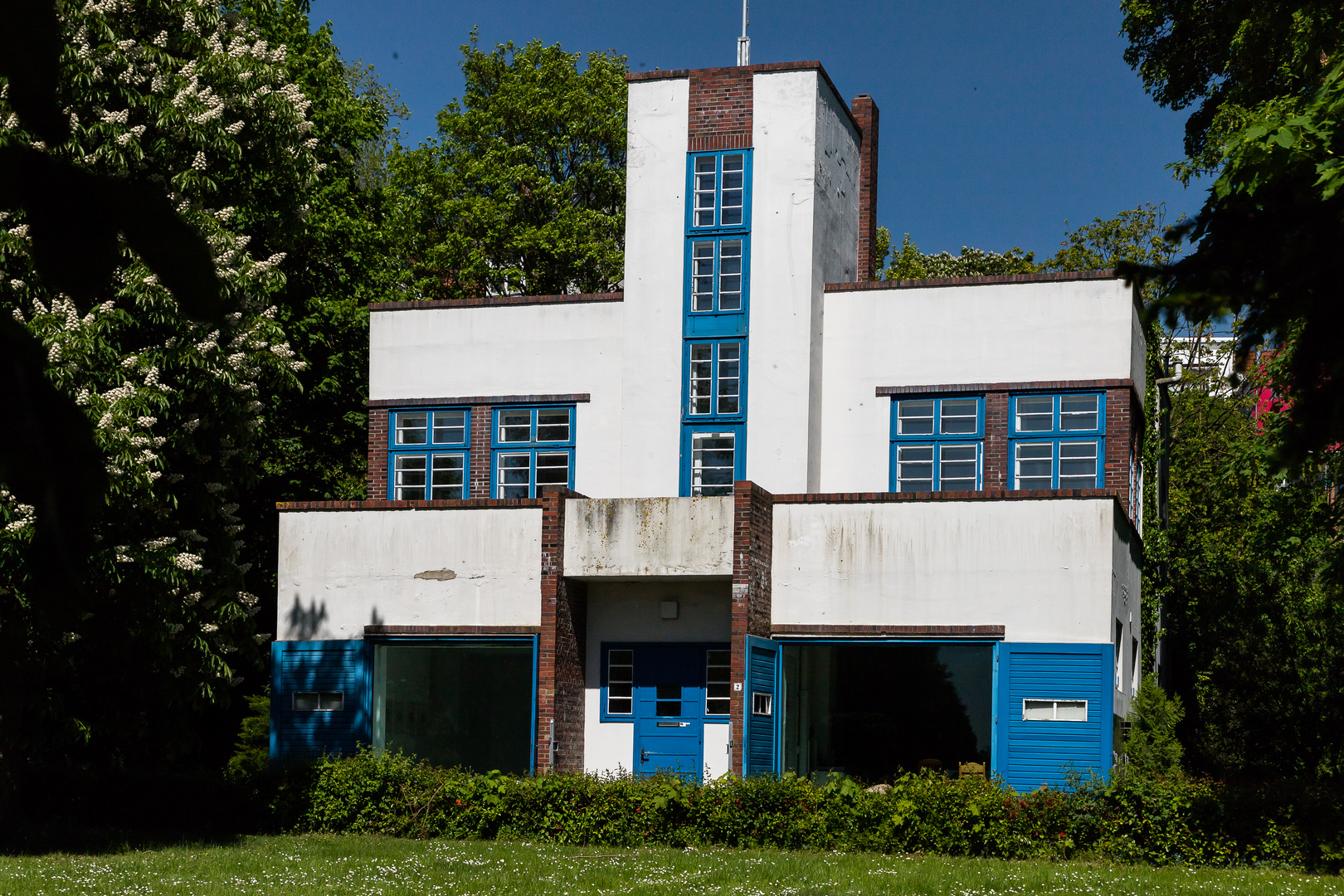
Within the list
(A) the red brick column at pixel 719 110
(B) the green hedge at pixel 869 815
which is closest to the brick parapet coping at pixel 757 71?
(A) the red brick column at pixel 719 110

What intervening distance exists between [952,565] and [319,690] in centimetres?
917

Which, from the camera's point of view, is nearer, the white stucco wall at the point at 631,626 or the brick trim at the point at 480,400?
the white stucco wall at the point at 631,626

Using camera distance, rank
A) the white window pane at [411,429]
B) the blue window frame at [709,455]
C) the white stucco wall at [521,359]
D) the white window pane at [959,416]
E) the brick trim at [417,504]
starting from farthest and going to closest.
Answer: the white window pane at [411,429] → the white stucco wall at [521,359] → the blue window frame at [709,455] → the white window pane at [959,416] → the brick trim at [417,504]

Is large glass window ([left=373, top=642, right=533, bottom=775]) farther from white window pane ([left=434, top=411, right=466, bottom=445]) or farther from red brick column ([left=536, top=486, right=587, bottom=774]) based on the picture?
white window pane ([left=434, top=411, right=466, bottom=445])

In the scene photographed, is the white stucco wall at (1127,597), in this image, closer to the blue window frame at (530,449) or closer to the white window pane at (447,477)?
the blue window frame at (530,449)

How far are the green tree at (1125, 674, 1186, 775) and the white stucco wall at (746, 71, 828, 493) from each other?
6168 millimetres

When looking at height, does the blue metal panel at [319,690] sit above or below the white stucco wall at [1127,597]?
below

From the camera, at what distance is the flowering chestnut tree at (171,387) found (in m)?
15.6

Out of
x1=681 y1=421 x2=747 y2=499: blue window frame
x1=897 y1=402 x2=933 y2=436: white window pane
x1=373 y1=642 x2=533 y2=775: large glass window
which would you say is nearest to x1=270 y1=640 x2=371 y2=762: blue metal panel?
x1=373 y1=642 x2=533 y2=775: large glass window

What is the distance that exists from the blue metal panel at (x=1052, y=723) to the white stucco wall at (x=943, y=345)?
13.8ft

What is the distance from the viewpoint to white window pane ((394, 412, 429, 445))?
23.7 metres

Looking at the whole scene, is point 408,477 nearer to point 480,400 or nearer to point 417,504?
point 480,400

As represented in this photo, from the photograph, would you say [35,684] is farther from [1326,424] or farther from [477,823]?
[1326,424]

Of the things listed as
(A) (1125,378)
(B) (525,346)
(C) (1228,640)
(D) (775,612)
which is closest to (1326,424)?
(D) (775,612)
